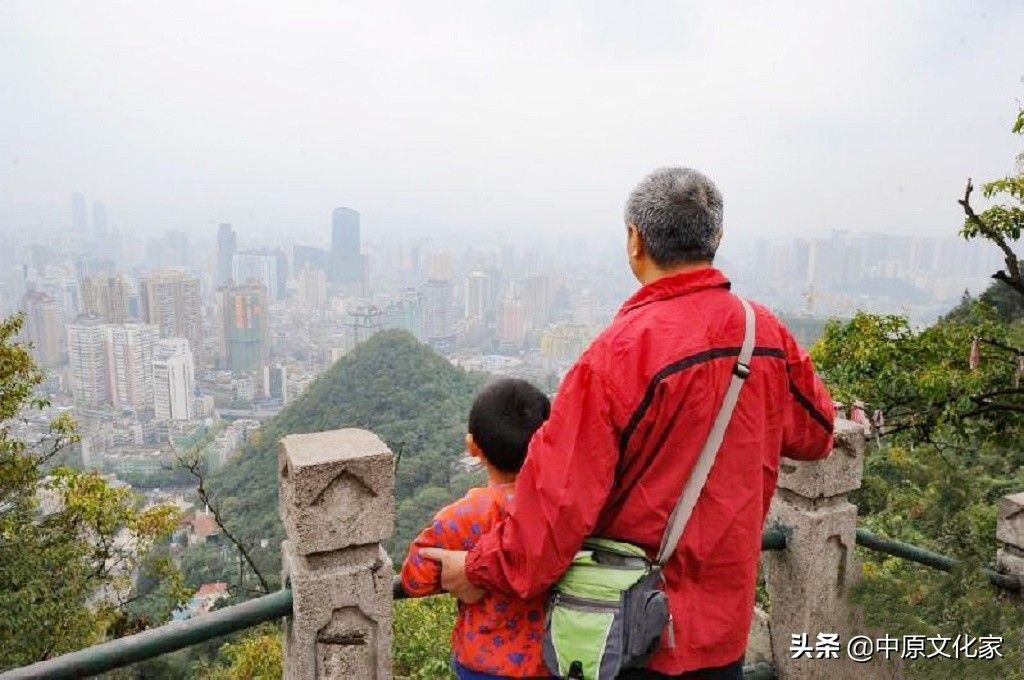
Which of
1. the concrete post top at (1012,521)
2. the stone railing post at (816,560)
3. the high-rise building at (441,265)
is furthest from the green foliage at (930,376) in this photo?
the high-rise building at (441,265)

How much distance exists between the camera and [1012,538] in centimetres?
271

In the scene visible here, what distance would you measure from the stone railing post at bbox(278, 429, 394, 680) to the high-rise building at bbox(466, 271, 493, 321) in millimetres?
92161

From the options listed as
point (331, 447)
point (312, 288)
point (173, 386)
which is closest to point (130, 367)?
point (173, 386)

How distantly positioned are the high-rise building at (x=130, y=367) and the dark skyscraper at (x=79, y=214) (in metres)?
103

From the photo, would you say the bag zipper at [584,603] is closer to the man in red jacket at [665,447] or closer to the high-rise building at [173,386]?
the man in red jacket at [665,447]

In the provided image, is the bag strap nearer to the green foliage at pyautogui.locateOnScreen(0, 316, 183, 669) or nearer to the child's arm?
the child's arm

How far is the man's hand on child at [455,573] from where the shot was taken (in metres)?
1.57

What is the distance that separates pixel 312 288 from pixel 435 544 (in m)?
114

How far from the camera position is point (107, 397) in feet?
162

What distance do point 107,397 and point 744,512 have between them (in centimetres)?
5598

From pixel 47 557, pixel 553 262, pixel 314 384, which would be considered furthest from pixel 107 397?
pixel 553 262

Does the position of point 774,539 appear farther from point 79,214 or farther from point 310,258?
point 79,214

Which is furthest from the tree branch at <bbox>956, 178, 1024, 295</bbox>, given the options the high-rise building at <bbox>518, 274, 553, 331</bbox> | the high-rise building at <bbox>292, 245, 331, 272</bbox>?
the high-rise building at <bbox>292, 245, 331, 272</bbox>

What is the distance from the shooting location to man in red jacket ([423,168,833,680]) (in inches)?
54.2
